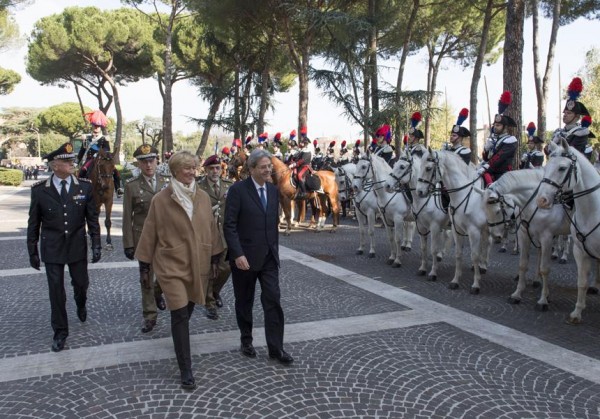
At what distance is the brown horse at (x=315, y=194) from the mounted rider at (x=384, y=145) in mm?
2182

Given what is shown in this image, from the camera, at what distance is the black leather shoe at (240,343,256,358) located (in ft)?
14.6

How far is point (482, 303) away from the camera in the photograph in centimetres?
648

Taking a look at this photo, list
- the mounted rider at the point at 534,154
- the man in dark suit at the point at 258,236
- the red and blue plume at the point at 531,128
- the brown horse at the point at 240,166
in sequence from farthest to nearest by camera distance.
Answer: the brown horse at the point at 240,166, the red and blue plume at the point at 531,128, the mounted rider at the point at 534,154, the man in dark suit at the point at 258,236

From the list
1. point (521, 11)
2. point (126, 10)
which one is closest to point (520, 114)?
point (521, 11)

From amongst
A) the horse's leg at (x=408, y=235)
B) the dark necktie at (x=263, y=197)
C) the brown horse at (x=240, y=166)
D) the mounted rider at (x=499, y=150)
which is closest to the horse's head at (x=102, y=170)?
the brown horse at (x=240, y=166)

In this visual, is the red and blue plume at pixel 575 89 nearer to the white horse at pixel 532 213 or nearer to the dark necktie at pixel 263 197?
the white horse at pixel 532 213

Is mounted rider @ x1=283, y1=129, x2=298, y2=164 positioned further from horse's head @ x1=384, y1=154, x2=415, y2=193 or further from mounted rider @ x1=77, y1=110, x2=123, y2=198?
→ horse's head @ x1=384, y1=154, x2=415, y2=193

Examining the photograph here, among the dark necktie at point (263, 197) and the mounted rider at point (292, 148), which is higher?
the mounted rider at point (292, 148)

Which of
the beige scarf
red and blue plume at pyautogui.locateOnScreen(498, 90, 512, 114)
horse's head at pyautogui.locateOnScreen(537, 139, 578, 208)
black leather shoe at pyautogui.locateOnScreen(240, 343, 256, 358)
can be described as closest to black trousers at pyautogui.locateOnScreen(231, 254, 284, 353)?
black leather shoe at pyautogui.locateOnScreen(240, 343, 256, 358)

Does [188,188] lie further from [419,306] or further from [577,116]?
[577,116]

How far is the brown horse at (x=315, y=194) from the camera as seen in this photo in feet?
43.0

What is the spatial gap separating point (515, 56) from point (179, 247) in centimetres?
1055

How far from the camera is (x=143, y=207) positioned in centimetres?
537

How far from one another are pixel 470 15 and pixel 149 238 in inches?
953
